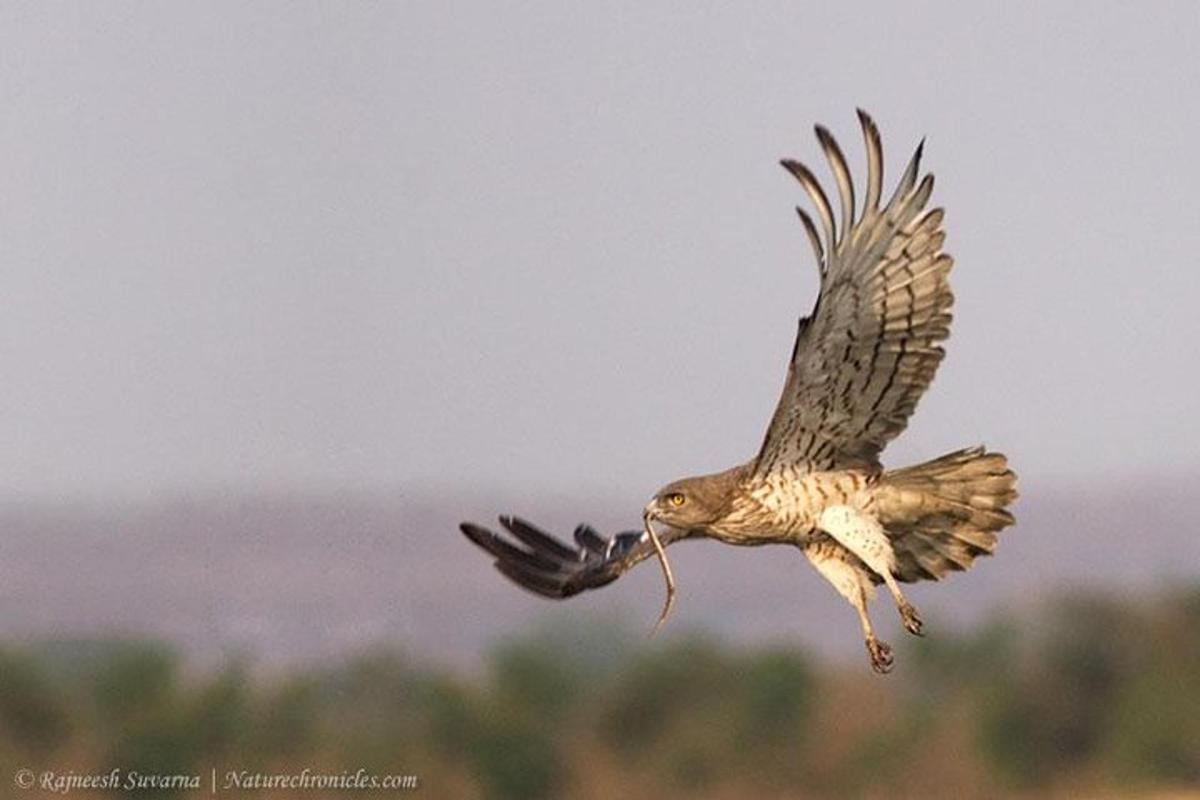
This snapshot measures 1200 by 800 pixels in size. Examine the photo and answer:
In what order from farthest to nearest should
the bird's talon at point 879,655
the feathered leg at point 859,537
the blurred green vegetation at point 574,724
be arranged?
the blurred green vegetation at point 574,724 < the bird's talon at point 879,655 < the feathered leg at point 859,537

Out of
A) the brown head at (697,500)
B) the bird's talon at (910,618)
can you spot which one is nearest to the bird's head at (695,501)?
the brown head at (697,500)

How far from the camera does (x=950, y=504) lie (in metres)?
8.97

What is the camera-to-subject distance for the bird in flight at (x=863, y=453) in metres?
8.46

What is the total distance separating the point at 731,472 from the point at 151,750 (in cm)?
950

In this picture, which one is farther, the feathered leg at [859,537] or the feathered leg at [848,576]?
the feathered leg at [848,576]

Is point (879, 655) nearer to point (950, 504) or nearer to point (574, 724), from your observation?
point (950, 504)

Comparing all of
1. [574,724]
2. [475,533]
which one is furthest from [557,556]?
[574,724]

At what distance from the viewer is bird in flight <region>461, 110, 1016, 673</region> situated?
27.8 ft

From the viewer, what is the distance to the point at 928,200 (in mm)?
8523

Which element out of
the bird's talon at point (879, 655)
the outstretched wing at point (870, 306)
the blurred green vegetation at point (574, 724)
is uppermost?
the blurred green vegetation at point (574, 724)

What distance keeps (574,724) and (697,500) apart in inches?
358

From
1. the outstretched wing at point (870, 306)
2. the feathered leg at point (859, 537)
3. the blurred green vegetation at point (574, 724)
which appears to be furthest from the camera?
the blurred green vegetation at point (574, 724)

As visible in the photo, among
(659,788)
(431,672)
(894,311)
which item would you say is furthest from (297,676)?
(894,311)

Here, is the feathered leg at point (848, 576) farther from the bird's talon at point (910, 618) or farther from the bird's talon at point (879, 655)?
the bird's talon at point (910, 618)
